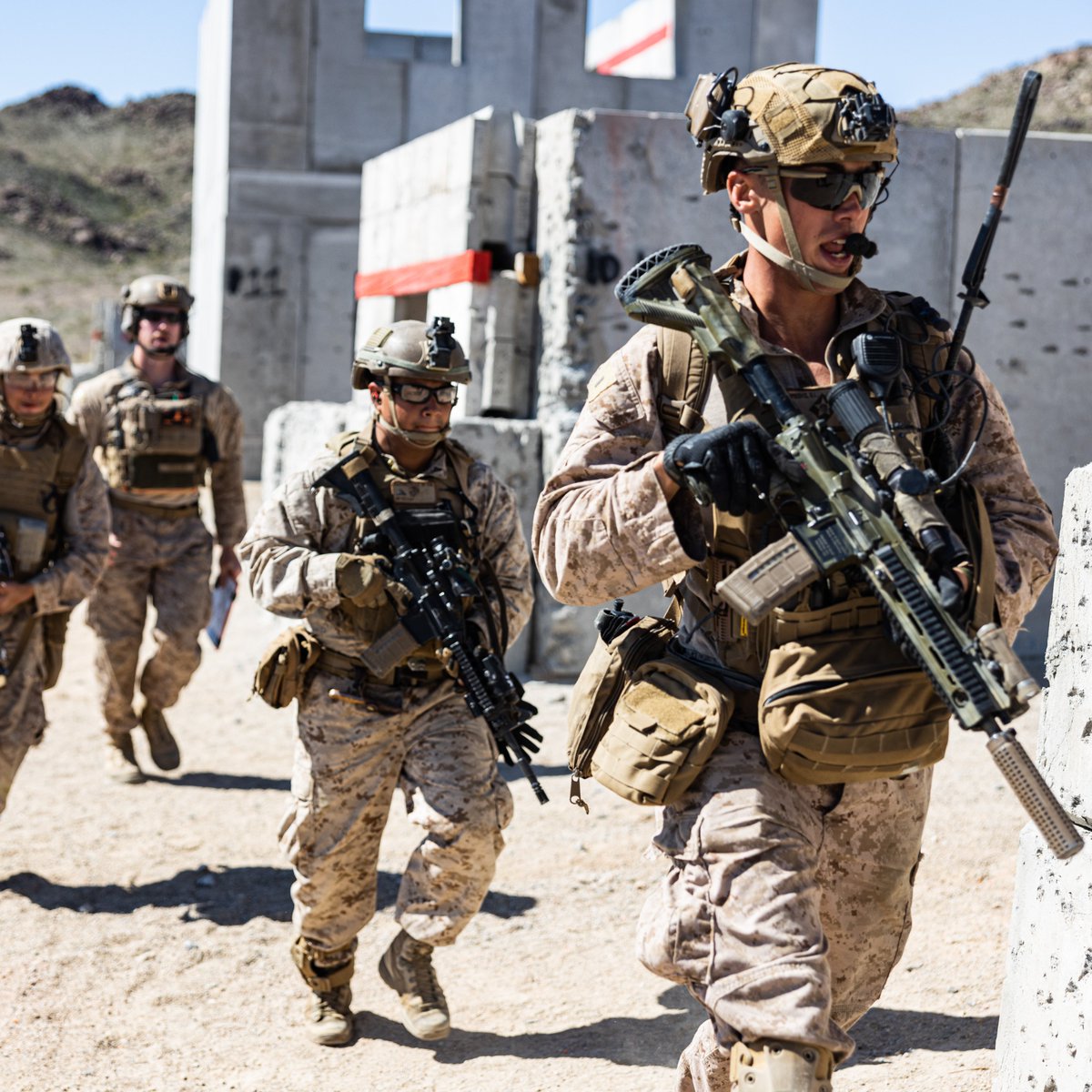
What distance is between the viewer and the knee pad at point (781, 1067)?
229 centimetres

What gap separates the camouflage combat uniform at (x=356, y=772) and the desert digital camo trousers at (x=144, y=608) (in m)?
2.86

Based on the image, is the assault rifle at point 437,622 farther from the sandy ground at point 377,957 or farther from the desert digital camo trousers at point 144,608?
the desert digital camo trousers at point 144,608

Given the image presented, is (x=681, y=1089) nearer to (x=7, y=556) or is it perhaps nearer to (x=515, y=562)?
(x=515, y=562)

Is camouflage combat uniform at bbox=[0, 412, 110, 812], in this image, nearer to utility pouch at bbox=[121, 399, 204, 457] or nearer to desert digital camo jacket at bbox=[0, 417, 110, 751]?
desert digital camo jacket at bbox=[0, 417, 110, 751]

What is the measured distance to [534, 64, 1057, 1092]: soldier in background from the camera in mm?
2404

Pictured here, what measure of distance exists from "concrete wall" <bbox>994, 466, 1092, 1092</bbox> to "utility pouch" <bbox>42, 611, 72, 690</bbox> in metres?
3.67

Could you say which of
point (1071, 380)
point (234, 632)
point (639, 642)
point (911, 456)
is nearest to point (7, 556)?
point (639, 642)

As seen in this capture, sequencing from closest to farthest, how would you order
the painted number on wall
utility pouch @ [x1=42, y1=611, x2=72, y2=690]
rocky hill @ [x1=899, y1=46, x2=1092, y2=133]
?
1. utility pouch @ [x1=42, y1=611, x2=72, y2=690]
2. the painted number on wall
3. rocky hill @ [x1=899, y1=46, x2=1092, y2=133]

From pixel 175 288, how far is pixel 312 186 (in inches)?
343

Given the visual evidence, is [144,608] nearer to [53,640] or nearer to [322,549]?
[53,640]

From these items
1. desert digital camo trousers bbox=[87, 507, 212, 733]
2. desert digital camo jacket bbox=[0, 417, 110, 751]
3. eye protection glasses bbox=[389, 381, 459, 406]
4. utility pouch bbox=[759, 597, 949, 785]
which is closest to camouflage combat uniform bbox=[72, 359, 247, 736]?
desert digital camo trousers bbox=[87, 507, 212, 733]

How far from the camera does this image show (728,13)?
14766 millimetres

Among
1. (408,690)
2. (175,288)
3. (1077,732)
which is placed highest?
(175,288)

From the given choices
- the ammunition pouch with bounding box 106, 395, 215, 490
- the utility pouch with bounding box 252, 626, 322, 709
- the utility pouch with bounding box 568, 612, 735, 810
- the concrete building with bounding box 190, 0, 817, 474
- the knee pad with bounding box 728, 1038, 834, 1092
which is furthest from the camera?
the concrete building with bounding box 190, 0, 817, 474
